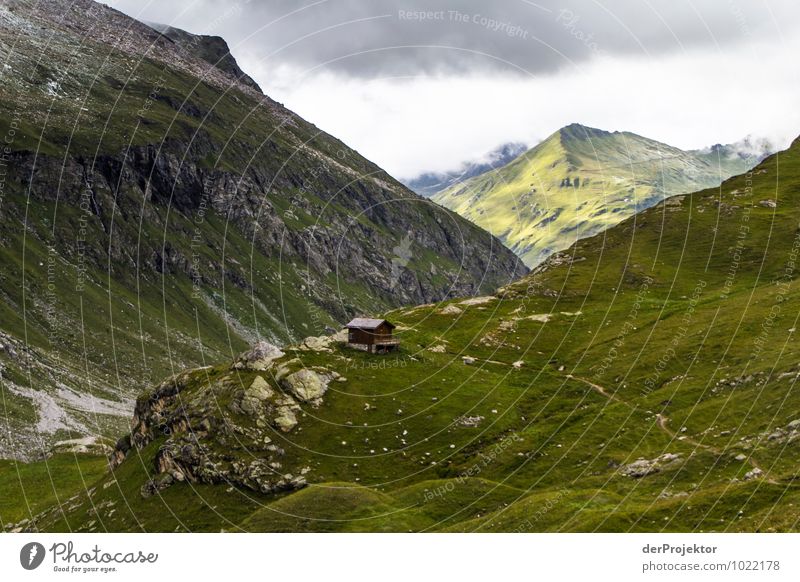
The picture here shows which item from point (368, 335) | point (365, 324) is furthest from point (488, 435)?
point (365, 324)

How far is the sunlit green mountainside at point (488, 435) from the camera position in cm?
7844

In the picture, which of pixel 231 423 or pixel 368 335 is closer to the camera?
pixel 231 423

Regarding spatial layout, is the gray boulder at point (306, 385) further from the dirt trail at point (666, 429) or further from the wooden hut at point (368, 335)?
the dirt trail at point (666, 429)

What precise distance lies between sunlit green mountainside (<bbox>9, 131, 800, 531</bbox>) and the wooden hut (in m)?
2.65

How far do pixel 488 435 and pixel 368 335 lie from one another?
92.9 feet

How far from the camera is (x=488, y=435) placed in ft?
347

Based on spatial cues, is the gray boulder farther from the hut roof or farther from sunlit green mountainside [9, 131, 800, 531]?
the hut roof

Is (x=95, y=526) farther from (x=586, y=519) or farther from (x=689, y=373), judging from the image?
(x=689, y=373)

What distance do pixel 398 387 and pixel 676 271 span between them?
89376mm

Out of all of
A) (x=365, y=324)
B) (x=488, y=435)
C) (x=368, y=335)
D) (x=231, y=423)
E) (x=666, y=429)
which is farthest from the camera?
(x=368, y=335)

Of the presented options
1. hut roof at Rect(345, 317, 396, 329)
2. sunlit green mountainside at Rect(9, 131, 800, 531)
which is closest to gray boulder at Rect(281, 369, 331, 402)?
sunlit green mountainside at Rect(9, 131, 800, 531)

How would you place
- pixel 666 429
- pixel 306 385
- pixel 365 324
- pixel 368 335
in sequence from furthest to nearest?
pixel 368 335, pixel 365 324, pixel 306 385, pixel 666 429

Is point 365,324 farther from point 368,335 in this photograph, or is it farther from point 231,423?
point 231,423
